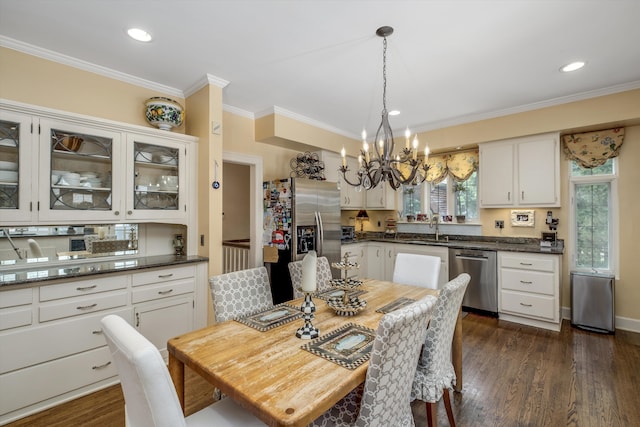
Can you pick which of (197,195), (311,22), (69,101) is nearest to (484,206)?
(311,22)

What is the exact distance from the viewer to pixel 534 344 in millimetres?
2977

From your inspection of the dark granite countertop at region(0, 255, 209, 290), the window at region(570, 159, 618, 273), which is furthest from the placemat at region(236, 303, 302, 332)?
the window at region(570, 159, 618, 273)

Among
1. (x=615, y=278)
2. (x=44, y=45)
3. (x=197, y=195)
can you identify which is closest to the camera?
(x=44, y=45)

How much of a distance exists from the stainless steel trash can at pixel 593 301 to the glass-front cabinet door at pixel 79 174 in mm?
4842

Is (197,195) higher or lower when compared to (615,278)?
higher

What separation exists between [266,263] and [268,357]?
2.53 metres

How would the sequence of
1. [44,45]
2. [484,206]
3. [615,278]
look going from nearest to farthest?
[44,45]
[615,278]
[484,206]

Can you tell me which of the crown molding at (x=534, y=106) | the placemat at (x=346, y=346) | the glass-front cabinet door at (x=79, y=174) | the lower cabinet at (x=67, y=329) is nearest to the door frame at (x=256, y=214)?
the lower cabinet at (x=67, y=329)

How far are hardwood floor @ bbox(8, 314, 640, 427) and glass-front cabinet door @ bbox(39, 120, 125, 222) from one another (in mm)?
1395

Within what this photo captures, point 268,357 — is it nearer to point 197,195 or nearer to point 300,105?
point 197,195

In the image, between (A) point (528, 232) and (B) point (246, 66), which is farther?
(A) point (528, 232)

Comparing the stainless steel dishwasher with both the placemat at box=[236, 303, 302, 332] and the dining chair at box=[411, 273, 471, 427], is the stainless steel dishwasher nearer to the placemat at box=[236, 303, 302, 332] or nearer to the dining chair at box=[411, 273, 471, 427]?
the dining chair at box=[411, 273, 471, 427]

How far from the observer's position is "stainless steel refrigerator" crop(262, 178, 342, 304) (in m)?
3.54

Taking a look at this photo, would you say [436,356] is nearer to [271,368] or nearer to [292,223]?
[271,368]
